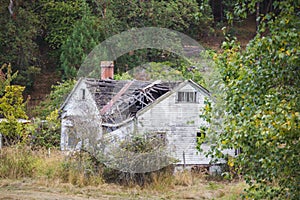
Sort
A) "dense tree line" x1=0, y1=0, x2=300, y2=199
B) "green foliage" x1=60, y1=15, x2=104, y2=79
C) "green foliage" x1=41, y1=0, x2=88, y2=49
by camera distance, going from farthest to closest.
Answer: "green foliage" x1=41, y1=0, x2=88, y2=49
"green foliage" x1=60, y1=15, x2=104, y2=79
"dense tree line" x1=0, y1=0, x2=300, y2=199

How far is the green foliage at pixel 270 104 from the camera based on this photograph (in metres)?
5.73

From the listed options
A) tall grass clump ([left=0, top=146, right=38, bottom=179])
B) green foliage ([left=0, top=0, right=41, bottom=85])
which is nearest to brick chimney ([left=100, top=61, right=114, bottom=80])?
tall grass clump ([left=0, top=146, right=38, bottom=179])

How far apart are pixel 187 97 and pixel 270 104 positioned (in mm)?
16428

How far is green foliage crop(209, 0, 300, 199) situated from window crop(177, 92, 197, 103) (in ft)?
51.1

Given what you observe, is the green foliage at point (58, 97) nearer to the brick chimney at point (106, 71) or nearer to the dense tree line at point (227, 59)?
the dense tree line at point (227, 59)

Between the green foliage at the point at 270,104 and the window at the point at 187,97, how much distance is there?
15.6 m

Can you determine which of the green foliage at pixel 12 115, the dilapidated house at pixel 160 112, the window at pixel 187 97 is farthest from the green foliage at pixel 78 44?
the window at pixel 187 97

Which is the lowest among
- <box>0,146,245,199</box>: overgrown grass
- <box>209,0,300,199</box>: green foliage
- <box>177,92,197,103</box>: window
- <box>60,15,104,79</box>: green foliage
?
<box>0,146,245,199</box>: overgrown grass

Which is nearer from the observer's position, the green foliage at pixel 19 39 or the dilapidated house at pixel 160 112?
the dilapidated house at pixel 160 112

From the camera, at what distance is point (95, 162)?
18938mm

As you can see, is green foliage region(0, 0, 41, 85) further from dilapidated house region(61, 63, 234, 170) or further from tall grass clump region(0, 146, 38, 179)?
tall grass clump region(0, 146, 38, 179)

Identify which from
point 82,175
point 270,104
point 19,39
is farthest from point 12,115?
point 270,104

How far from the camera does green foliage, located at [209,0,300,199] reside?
5727mm

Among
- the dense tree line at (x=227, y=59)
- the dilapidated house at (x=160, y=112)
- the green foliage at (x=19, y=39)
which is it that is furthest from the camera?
the green foliage at (x=19, y=39)
